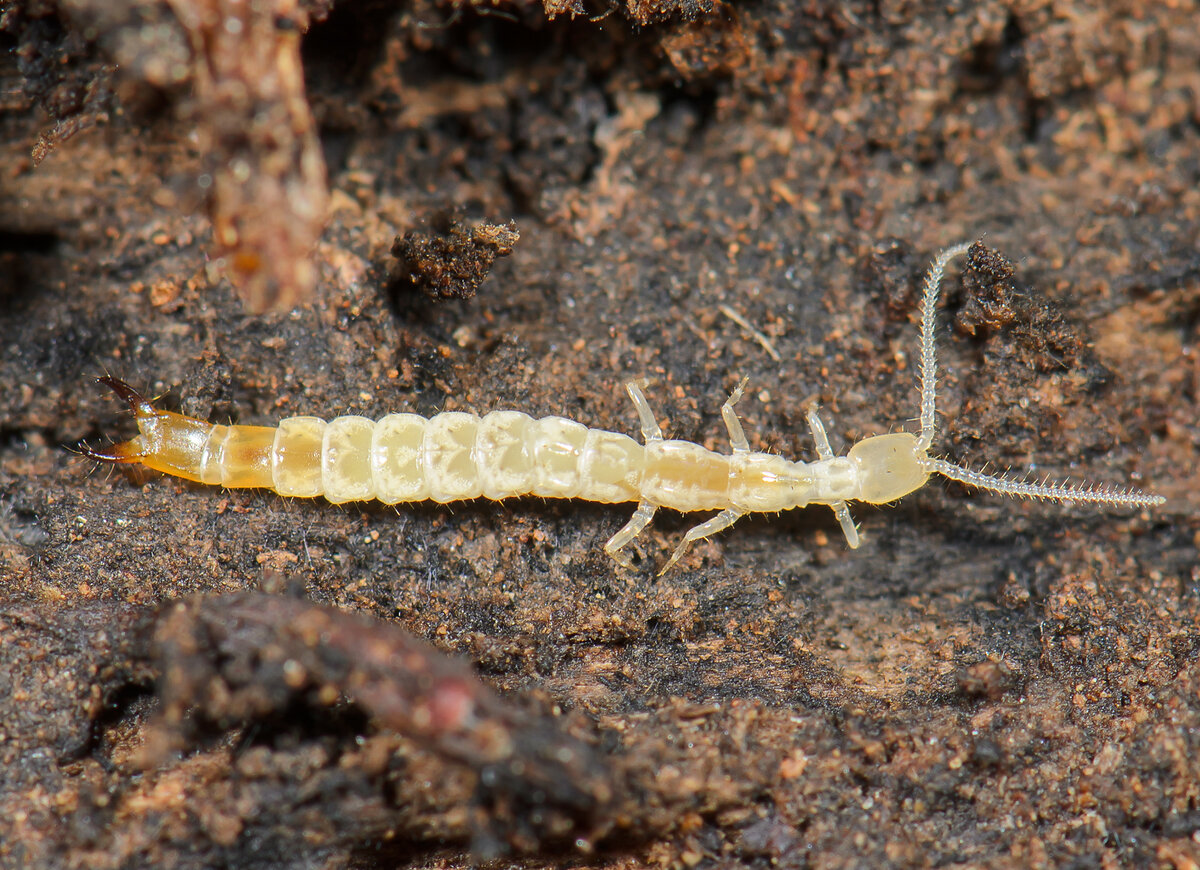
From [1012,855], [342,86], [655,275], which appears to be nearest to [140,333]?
[342,86]

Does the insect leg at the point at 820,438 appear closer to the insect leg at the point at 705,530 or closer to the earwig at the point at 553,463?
the earwig at the point at 553,463

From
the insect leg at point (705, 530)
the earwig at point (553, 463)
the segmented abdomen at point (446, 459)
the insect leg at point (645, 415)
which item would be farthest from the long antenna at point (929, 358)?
the segmented abdomen at point (446, 459)

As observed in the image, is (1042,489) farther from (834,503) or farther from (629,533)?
(629,533)

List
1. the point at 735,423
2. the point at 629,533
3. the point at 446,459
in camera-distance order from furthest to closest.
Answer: the point at 735,423 < the point at 629,533 < the point at 446,459

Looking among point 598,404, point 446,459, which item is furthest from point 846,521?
point 446,459

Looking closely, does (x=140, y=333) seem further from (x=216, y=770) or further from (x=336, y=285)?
(x=216, y=770)

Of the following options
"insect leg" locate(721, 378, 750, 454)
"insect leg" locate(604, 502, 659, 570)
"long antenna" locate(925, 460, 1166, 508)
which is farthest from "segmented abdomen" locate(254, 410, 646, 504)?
"long antenna" locate(925, 460, 1166, 508)

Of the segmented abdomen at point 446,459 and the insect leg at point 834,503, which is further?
the insect leg at point 834,503
